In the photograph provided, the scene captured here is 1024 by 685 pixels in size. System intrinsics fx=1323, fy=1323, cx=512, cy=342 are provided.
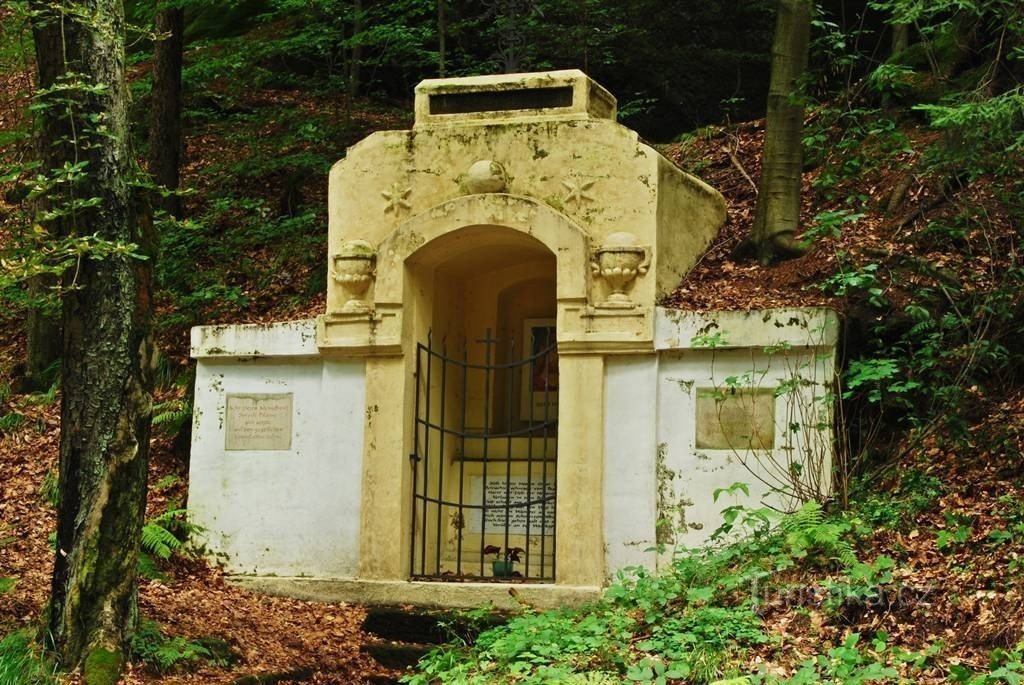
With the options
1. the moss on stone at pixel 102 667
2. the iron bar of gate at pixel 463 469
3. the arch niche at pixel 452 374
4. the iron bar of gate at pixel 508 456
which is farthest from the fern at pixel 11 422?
the moss on stone at pixel 102 667

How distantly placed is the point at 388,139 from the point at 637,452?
3.45m

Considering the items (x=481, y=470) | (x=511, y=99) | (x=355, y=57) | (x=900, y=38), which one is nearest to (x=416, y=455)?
(x=481, y=470)

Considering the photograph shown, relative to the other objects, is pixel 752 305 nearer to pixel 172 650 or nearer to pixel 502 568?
pixel 502 568

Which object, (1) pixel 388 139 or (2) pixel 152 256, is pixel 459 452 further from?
(2) pixel 152 256

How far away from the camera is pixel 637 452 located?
10.4 m

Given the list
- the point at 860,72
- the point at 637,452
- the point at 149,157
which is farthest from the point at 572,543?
the point at 860,72

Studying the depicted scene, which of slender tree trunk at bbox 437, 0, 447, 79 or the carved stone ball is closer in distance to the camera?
the carved stone ball

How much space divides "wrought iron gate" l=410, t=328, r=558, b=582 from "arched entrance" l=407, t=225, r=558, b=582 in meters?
0.01

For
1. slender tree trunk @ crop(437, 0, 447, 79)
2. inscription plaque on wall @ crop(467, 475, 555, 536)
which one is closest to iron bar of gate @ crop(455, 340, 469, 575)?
inscription plaque on wall @ crop(467, 475, 555, 536)

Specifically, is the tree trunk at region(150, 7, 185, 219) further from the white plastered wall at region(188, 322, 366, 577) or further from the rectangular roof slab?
the rectangular roof slab

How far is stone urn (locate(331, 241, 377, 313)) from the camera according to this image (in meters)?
11.1

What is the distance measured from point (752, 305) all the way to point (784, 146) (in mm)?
1932

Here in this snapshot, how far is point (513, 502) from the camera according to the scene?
1183cm

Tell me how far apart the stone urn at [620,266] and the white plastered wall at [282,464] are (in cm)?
222
